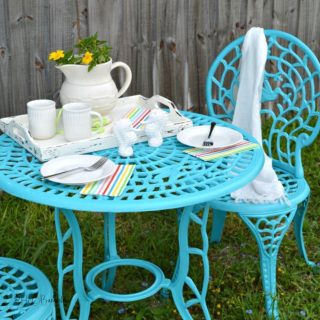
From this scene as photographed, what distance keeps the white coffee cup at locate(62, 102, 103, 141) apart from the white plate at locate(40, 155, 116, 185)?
0.11 metres

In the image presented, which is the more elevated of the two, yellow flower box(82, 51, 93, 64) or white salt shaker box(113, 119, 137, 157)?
yellow flower box(82, 51, 93, 64)

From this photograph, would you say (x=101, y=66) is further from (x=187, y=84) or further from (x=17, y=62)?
(x=187, y=84)

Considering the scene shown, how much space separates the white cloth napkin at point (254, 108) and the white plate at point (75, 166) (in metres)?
0.78

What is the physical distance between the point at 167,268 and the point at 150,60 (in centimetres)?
131

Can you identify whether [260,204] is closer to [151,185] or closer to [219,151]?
[219,151]

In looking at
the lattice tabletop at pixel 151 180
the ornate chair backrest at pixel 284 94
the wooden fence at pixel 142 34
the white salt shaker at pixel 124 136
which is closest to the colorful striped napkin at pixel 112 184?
the lattice tabletop at pixel 151 180

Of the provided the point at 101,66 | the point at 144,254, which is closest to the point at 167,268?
the point at 144,254

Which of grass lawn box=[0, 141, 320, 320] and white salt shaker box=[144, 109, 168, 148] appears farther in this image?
grass lawn box=[0, 141, 320, 320]

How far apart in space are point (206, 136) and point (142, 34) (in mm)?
1418

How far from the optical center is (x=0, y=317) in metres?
1.87

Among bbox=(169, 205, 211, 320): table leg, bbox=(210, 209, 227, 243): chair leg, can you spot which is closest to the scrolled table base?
bbox=(169, 205, 211, 320): table leg

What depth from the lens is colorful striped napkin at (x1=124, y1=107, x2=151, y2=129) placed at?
236cm

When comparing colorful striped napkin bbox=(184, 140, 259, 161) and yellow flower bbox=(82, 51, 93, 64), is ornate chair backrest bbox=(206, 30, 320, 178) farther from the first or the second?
yellow flower bbox=(82, 51, 93, 64)

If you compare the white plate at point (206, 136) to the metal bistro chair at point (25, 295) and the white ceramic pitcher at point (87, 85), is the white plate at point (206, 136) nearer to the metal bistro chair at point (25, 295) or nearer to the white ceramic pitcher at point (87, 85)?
the white ceramic pitcher at point (87, 85)
